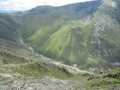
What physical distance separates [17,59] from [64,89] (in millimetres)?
81322

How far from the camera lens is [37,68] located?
111312mm

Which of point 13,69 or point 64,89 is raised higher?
point 13,69

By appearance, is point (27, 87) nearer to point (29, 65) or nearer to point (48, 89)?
point (48, 89)

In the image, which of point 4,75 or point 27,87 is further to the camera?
point 4,75

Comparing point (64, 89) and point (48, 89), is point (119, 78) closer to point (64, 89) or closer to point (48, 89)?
point (64, 89)

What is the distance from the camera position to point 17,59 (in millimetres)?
137250

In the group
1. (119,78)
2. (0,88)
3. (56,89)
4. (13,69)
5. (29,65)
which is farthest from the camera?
(29,65)

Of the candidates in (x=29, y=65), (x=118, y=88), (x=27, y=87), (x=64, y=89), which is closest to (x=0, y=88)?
(x=27, y=87)

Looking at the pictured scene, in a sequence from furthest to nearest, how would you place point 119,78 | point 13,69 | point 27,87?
point 119,78 < point 13,69 < point 27,87

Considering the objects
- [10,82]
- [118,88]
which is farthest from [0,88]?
[118,88]

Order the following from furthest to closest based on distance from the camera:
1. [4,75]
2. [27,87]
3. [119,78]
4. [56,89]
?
[119,78] < [4,75] < [56,89] < [27,87]

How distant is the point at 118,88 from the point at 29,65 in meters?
69.9

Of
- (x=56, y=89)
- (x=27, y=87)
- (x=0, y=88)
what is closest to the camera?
(x=0, y=88)

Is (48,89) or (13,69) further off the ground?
(13,69)
